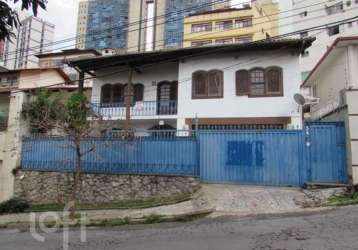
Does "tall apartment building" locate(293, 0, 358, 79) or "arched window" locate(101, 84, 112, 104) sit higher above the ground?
"tall apartment building" locate(293, 0, 358, 79)

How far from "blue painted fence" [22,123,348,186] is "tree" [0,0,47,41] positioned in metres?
11.0

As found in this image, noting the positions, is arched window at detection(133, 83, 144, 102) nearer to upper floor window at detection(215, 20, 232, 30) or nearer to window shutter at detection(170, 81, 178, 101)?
window shutter at detection(170, 81, 178, 101)

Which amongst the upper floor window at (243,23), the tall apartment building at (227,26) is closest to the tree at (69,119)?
the tall apartment building at (227,26)

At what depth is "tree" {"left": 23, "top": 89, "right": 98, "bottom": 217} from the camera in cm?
1226

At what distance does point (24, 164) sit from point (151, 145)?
23.1 feet

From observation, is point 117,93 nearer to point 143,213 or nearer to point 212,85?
point 212,85

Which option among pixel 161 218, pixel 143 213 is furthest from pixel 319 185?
pixel 143 213

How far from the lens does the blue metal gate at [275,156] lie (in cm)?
1252

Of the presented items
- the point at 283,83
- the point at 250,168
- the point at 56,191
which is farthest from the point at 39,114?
the point at 283,83

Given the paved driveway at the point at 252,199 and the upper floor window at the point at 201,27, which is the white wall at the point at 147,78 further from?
the upper floor window at the point at 201,27

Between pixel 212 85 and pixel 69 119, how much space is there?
28.1ft

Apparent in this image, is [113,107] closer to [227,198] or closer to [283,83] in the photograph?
[283,83]

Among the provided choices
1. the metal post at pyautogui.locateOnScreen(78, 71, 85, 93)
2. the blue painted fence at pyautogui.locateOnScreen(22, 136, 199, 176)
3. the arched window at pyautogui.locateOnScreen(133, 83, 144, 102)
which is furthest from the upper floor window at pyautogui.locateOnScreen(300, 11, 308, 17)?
the blue painted fence at pyautogui.locateOnScreen(22, 136, 199, 176)

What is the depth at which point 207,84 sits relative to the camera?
63.1ft
